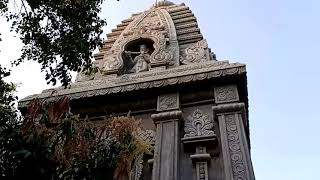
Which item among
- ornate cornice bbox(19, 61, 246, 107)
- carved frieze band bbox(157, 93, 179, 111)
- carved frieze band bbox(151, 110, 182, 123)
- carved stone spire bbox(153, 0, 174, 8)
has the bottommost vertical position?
carved frieze band bbox(151, 110, 182, 123)

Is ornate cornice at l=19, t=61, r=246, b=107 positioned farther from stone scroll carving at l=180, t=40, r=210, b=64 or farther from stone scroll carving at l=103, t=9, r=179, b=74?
stone scroll carving at l=103, t=9, r=179, b=74

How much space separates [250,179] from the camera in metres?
6.52

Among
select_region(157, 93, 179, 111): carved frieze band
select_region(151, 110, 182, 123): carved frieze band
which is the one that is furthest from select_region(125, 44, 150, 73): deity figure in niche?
select_region(151, 110, 182, 123): carved frieze band

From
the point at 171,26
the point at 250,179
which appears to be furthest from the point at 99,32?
the point at 171,26

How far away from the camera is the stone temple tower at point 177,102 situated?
7195 millimetres

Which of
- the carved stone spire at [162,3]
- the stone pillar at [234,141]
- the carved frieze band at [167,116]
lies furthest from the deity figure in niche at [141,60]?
the carved stone spire at [162,3]

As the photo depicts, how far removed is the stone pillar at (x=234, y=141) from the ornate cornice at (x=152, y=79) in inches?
31.8

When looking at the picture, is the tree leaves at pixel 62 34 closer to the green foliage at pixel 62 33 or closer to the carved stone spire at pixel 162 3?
the green foliage at pixel 62 33

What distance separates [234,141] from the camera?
7234mm

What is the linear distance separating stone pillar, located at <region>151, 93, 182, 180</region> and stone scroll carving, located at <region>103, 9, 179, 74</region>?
5.86 feet

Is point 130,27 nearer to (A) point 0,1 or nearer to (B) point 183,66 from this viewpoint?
(B) point 183,66

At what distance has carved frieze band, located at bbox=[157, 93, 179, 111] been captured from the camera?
820 centimetres

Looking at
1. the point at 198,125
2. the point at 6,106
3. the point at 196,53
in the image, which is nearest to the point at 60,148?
the point at 6,106

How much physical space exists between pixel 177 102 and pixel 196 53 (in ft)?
7.06
